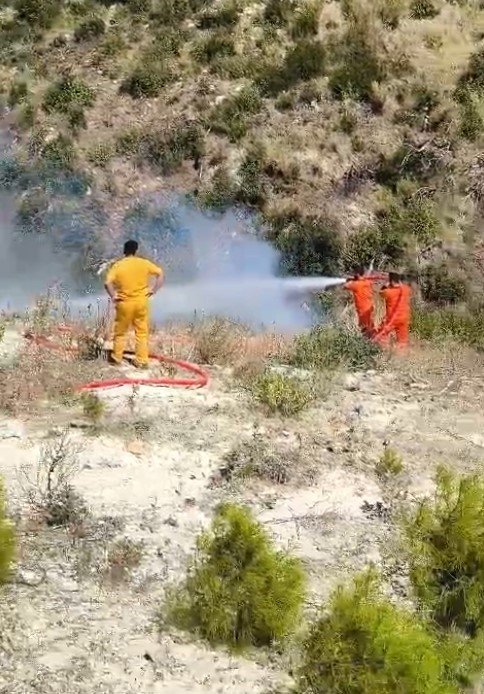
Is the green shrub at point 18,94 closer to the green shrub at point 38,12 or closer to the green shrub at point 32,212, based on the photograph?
the green shrub at point 38,12

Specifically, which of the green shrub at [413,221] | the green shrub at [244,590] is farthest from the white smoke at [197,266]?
the green shrub at [244,590]

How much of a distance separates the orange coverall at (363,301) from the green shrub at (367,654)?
283 inches

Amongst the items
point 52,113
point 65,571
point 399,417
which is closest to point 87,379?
point 399,417

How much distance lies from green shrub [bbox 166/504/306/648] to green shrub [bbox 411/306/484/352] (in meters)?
7.30

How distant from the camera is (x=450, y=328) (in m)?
12.4

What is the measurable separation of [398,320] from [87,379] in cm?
423

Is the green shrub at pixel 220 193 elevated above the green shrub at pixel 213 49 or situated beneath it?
situated beneath

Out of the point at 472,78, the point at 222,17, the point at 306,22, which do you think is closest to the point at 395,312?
the point at 472,78

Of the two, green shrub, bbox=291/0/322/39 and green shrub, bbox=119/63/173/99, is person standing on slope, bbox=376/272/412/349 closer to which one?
green shrub, bbox=119/63/173/99

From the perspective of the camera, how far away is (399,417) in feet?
27.0

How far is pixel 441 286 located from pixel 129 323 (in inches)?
353

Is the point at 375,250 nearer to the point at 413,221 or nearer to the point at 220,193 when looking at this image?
the point at 413,221

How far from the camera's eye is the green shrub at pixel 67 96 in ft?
66.1

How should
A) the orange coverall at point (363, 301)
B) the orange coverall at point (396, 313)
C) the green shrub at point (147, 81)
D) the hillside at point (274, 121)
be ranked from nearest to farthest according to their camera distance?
the orange coverall at point (396, 313) → the orange coverall at point (363, 301) → the hillside at point (274, 121) → the green shrub at point (147, 81)
